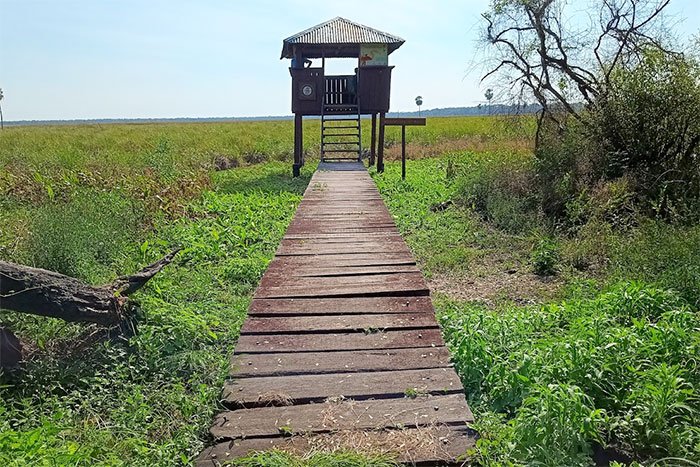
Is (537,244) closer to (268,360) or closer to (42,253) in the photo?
(268,360)

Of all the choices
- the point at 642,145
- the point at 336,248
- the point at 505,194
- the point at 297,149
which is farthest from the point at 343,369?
the point at 297,149

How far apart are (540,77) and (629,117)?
3.99m

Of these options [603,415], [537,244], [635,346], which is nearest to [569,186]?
[537,244]

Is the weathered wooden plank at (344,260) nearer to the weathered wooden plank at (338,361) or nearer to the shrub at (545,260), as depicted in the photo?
the weathered wooden plank at (338,361)

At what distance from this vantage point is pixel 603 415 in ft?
8.53

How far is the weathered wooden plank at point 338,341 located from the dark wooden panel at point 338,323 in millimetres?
60

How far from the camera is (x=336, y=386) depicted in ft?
8.59

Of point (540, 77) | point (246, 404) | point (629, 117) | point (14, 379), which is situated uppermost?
point (540, 77)

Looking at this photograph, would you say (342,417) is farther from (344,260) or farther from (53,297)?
(344,260)

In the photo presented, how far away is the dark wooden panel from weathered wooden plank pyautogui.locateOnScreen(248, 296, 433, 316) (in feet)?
0.26

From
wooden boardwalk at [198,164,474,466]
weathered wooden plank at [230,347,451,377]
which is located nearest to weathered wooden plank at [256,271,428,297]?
wooden boardwalk at [198,164,474,466]

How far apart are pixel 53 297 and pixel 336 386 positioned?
1985mm

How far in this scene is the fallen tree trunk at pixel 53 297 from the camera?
128 inches

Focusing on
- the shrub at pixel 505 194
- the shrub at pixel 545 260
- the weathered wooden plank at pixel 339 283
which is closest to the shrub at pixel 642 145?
the shrub at pixel 505 194
